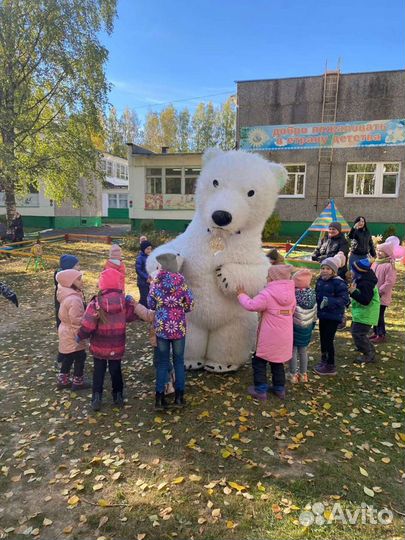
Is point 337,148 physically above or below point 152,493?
above

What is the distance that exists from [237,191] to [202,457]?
276 cm

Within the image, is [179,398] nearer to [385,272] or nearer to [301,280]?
[301,280]

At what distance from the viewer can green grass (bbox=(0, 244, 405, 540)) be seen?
2.85 m

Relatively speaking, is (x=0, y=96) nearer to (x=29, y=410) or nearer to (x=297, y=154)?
(x=297, y=154)

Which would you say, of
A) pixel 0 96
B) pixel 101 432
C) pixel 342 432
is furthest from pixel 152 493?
pixel 0 96

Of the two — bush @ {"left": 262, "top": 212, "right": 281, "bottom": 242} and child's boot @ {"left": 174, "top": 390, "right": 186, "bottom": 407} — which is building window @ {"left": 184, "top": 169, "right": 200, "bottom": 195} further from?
child's boot @ {"left": 174, "top": 390, "right": 186, "bottom": 407}

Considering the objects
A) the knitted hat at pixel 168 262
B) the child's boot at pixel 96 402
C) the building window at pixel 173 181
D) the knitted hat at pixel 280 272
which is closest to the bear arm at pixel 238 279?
the knitted hat at pixel 280 272

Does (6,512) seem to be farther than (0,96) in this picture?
No

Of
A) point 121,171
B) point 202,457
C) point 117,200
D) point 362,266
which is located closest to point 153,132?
point 121,171

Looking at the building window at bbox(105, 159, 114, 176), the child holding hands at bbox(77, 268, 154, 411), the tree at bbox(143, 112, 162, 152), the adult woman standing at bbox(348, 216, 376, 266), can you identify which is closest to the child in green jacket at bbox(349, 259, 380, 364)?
the adult woman standing at bbox(348, 216, 376, 266)

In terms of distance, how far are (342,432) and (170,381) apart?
6.34 ft

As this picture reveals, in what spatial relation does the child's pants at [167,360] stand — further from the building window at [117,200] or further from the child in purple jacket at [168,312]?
the building window at [117,200]

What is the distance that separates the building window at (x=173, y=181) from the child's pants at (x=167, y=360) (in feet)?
65.5

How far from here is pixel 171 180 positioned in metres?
23.6
